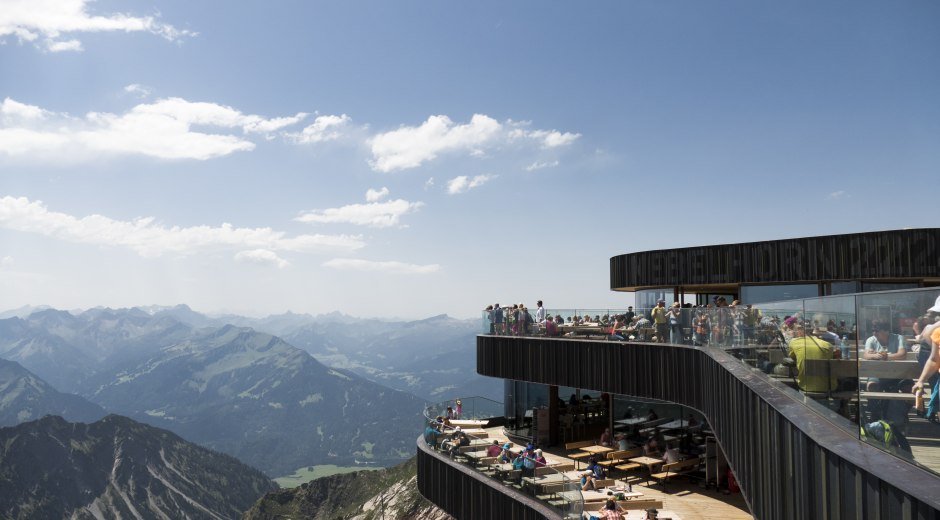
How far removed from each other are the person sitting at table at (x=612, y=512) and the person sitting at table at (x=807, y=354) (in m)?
7.89

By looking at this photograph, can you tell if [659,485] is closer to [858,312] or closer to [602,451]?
[602,451]

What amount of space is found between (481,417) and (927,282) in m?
19.4

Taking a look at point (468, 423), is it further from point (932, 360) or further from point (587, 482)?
point (932, 360)

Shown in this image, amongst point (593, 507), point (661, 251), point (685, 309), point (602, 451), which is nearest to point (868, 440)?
point (593, 507)

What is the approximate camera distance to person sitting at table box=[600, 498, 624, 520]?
15.8 meters

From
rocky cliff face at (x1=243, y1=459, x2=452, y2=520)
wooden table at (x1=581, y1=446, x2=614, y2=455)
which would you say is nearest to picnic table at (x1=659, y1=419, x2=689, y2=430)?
wooden table at (x1=581, y1=446, x2=614, y2=455)

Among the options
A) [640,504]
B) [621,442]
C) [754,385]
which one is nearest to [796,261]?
[621,442]

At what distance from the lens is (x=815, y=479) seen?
657 centimetres

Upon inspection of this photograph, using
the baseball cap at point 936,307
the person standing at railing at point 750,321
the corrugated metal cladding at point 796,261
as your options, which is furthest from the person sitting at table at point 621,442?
the baseball cap at point 936,307

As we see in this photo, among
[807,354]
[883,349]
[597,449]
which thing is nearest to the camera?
[883,349]

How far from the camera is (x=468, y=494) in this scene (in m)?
22.2

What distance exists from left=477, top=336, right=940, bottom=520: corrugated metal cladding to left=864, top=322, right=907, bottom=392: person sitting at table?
0.54 m

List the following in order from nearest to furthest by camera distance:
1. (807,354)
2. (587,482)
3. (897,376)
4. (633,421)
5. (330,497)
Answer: (897,376)
(807,354)
(587,482)
(633,421)
(330,497)

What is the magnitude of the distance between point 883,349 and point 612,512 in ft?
37.5
